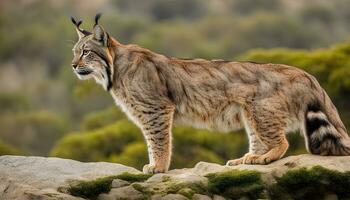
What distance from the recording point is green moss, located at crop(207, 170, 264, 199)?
16.2 metres

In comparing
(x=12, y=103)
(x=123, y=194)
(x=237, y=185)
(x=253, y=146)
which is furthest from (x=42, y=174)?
(x=12, y=103)

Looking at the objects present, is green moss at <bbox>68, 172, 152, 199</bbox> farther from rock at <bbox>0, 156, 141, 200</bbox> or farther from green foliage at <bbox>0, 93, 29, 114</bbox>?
green foliage at <bbox>0, 93, 29, 114</bbox>

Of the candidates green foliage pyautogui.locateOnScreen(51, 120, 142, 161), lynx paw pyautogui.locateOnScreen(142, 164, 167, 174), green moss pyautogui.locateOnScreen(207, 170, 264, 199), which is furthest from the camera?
green foliage pyautogui.locateOnScreen(51, 120, 142, 161)

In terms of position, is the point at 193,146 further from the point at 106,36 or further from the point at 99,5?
the point at 99,5

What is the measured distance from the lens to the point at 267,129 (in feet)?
57.1

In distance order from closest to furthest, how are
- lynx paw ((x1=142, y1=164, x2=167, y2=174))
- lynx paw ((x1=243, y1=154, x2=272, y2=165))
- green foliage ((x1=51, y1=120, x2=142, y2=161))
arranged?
lynx paw ((x1=243, y1=154, x2=272, y2=165)), lynx paw ((x1=142, y1=164, x2=167, y2=174)), green foliage ((x1=51, y1=120, x2=142, y2=161))

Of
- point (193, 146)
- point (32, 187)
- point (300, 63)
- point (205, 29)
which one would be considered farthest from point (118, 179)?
point (205, 29)

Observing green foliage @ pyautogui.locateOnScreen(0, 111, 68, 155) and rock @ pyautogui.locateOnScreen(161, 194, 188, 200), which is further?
green foliage @ pyautogui.locateOnScreen(0, 111, 68, 155)

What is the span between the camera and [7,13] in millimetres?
134875

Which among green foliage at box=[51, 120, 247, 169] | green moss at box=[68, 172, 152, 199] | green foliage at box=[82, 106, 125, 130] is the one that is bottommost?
green moss at box=[68, 172, 152, 199]

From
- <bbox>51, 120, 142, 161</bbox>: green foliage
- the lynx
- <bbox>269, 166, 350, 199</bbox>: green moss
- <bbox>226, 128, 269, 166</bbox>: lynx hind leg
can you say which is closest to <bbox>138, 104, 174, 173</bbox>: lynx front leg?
the lynx

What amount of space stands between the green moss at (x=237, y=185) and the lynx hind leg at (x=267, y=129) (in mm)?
1031

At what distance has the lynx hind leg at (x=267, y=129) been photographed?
1734 cm

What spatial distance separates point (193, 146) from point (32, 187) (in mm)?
29563
